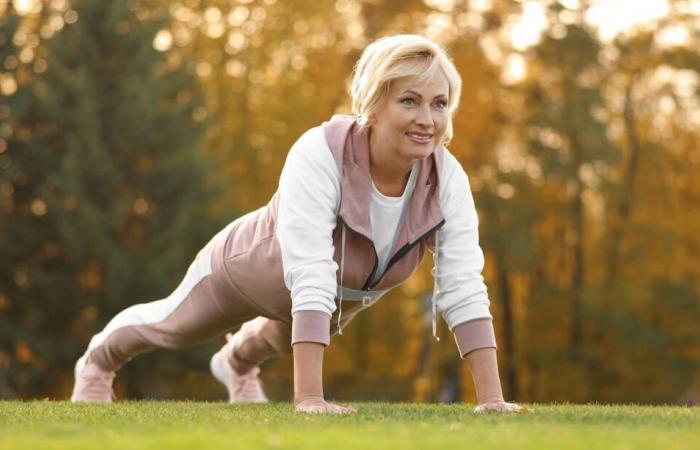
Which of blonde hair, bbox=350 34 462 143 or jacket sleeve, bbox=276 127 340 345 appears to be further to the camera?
blonde hair, bbox=350 34 462 143

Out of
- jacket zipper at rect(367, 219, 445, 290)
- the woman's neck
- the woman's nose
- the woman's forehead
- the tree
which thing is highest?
the woman's forehead

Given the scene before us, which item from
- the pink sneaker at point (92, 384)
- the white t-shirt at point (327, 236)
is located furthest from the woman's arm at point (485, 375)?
the pink sneaker at point (92, 384)

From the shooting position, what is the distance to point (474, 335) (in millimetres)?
6227

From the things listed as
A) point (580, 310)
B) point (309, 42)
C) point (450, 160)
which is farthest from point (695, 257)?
point (450, 160)

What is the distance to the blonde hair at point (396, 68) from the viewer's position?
6.15 metres

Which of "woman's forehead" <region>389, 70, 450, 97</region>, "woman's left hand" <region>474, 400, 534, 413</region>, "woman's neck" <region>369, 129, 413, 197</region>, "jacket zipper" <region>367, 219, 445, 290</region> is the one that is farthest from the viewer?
"jacket zipper" <region>367, 219, 445, 290</region>

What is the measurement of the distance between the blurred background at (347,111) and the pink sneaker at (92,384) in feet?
58.0

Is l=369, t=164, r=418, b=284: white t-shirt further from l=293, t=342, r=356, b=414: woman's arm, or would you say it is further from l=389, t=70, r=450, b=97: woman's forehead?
l=293, t=342, r=356, b=414: woman's arm

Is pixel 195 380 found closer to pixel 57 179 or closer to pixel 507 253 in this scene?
pixel 57 179

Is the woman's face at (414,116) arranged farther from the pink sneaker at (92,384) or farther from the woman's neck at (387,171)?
the pink sneaker at (92,384)

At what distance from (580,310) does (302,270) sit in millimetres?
26952

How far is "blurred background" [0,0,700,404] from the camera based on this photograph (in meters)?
26.9

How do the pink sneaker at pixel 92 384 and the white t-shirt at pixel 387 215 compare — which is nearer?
the white t-shirt at pixel 387 215

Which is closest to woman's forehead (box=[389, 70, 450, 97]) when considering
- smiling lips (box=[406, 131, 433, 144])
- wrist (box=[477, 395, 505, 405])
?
smiling lips (box=[406, 131, 433, 144])
